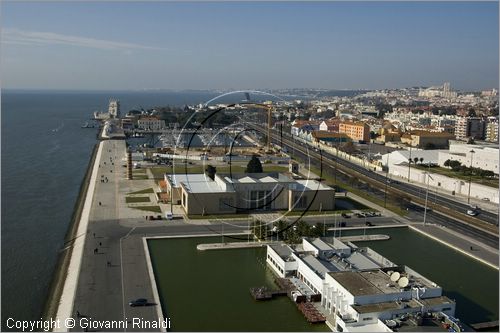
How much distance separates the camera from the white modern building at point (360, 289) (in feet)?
20.5

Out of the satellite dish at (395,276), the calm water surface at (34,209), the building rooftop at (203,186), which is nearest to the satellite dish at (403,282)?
the satellite dish at (395,276)

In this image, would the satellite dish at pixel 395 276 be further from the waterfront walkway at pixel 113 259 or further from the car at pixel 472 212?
the car at pixel 472 212

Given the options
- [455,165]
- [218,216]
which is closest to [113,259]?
[218,216]

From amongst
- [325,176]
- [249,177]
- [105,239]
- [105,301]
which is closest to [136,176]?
[249,177]

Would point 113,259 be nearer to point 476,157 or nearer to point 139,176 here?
point 139,176

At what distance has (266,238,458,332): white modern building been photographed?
6.26 metres

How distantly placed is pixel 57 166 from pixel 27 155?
346 cm

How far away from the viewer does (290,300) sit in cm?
736

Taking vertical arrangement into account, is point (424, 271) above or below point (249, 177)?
below

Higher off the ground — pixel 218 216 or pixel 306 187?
pixel 306 187

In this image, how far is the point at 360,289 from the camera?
6695mm

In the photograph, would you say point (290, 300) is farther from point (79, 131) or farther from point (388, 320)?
point (79, 131)

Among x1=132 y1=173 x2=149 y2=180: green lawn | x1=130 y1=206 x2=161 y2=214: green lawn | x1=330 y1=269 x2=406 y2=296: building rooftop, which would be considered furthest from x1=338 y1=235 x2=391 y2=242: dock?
x1=132 y1=173 x2=149 y2=180: green lawn

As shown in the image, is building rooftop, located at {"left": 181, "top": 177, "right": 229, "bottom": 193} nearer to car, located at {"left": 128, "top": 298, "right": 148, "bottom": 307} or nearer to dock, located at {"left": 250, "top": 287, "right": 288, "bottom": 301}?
dock, located at {"left": 250, "top": 287, "right": 288, "bottom": 301}
